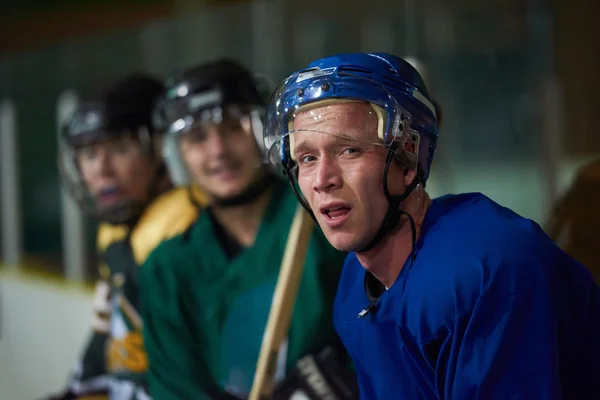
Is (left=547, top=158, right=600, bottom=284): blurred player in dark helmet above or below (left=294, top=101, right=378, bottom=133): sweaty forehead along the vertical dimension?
below

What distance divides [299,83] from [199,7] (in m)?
2.47

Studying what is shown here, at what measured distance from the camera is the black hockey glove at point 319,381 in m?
1.99

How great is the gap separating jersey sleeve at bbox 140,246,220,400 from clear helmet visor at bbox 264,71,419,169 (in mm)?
1111

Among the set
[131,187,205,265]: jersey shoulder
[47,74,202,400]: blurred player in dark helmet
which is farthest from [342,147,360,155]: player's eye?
[47,74,202,400]: blurred player in dark helmet

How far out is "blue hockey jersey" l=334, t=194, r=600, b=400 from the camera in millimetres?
1136

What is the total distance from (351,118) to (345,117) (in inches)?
0.4

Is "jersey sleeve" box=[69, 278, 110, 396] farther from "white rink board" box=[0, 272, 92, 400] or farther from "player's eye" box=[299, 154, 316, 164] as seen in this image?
"player's eye" box=[299, 154, 316, 164]

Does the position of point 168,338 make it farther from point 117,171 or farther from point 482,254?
point 482,254

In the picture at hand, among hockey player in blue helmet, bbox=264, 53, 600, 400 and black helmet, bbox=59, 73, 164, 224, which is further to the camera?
black helmet, bbox=59, 73, 164, 224

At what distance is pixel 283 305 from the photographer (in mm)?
2041

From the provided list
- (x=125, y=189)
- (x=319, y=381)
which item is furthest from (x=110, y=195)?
(x=319, y=381)

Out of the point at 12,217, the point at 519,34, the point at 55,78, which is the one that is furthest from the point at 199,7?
the point at 12,217

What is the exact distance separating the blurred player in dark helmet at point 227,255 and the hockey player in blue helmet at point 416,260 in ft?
1.98

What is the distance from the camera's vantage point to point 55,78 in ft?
14.6
